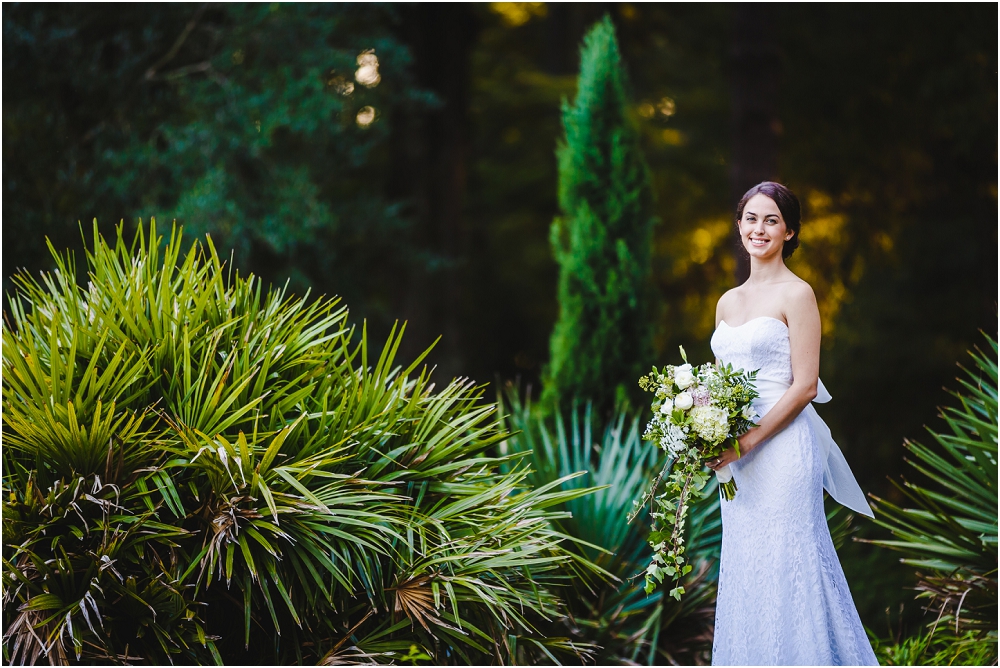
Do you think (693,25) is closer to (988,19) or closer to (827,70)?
(827,70)

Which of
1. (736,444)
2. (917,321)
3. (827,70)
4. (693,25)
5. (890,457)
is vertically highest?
(693,25)

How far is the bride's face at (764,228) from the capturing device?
3.09 metres

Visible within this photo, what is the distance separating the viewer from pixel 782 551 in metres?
3.02

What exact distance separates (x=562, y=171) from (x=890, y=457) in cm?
682

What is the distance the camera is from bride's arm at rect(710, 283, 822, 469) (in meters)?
2.98

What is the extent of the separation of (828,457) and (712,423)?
63 cm

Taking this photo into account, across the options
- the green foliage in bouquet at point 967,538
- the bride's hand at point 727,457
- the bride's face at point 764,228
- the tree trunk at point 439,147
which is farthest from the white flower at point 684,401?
the tree trunk at point 439,147

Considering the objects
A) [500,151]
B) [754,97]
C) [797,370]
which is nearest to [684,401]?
[797,370]

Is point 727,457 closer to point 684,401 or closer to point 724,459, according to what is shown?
point 724,459

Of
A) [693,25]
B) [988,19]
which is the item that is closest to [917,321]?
[988,19]

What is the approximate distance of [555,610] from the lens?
3.56 m

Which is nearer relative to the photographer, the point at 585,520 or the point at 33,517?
the point at 33,517

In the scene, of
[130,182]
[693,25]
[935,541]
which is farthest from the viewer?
[693,25]

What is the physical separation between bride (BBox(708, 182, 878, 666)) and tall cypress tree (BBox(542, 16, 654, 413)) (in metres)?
2.32
